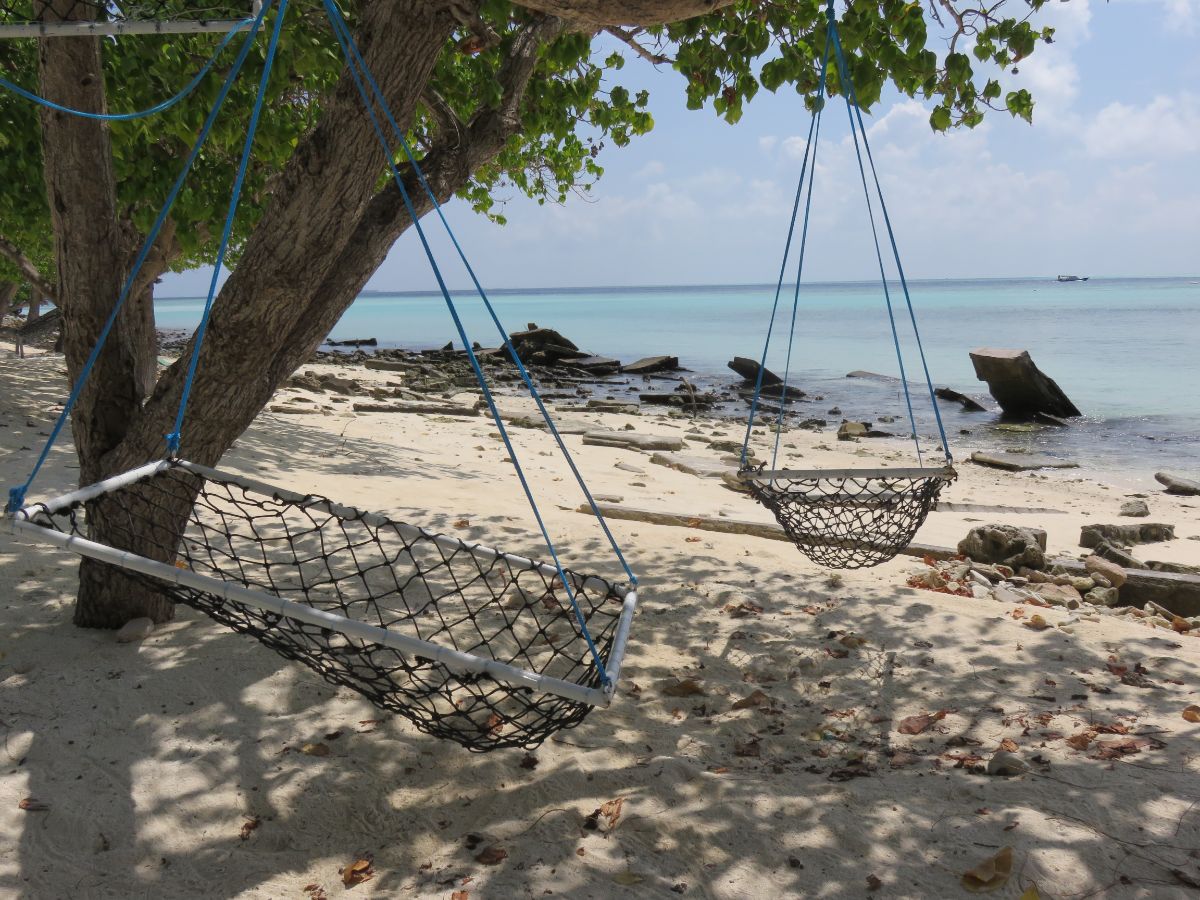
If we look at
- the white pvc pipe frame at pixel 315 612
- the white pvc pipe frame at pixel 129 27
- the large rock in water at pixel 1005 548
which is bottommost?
the large rock in water at pixel 1005 548

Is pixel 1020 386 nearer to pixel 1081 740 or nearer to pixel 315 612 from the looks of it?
pixel 1081 740

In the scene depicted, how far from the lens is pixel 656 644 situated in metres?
3.70

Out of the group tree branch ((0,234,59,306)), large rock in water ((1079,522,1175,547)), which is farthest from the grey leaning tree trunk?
large rock in water ((1079,522,1175,547))

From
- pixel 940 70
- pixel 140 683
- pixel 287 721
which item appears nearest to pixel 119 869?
pixel 287 721

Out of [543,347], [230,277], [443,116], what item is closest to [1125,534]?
[443,116]

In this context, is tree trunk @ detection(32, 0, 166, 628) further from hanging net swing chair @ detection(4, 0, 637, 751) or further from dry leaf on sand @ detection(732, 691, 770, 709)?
dry leaf on sand @ detection(732, 691, 770, 709)

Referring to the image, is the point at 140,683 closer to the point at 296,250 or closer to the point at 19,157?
the point at 296,250

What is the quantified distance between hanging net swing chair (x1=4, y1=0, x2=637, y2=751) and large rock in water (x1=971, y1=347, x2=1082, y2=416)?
13.0 meters

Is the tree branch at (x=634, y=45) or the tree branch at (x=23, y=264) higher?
the tree branch at (x=634, y=45)

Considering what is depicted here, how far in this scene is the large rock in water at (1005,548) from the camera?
531 centimetres

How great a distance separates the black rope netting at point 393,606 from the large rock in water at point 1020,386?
1296 cm

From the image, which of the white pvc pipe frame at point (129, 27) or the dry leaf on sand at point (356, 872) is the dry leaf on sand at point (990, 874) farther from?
the white pvc pipe frame at point (129, 27)

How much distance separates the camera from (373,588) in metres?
4.02

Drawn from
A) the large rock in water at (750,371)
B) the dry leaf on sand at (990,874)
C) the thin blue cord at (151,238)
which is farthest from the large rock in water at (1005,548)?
the large rock in water at (750,371)
